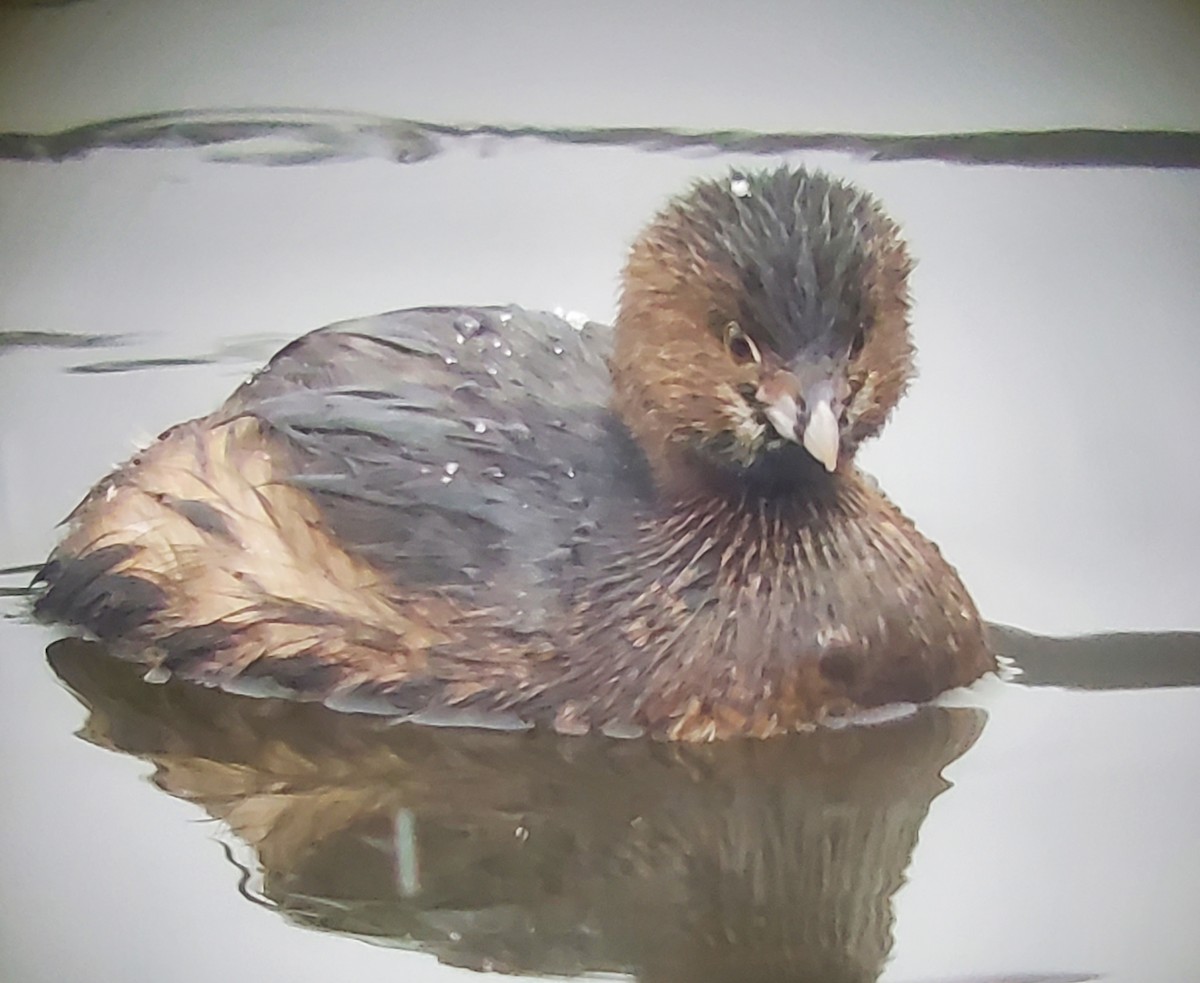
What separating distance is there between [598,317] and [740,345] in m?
0.14

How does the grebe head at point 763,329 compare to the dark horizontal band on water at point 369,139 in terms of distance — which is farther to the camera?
the dark horizontal band on water at point 369,139

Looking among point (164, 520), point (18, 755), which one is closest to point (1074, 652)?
point (164, 520)

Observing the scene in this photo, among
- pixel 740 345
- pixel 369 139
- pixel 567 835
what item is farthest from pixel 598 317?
pixel 567 835

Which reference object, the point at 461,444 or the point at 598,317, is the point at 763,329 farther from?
the point at 461,444

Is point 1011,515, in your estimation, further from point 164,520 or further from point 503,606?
point 164,520

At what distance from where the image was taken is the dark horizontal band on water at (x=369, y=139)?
3.61ft

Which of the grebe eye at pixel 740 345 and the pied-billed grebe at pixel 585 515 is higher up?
the grebe eye at pixel 740 345

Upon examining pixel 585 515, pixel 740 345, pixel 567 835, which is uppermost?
pixel 740 345

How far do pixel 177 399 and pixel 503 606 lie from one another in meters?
0.35

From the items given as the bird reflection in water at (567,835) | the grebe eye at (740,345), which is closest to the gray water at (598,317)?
the bird reflection in water at (567,835)

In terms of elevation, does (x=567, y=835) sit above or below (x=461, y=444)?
below

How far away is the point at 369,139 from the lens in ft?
3.63

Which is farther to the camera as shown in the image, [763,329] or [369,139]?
[369,139]

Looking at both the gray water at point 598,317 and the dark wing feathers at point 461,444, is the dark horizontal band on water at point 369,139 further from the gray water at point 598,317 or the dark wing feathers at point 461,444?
the dark wing feathers at point 461,444
